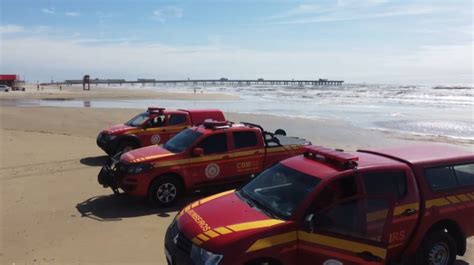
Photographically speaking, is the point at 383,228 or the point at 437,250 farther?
the point at 437,250

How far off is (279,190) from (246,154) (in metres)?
4.64

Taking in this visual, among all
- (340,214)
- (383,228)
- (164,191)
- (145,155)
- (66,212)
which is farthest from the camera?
(145,155)

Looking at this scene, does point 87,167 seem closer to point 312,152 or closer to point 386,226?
point 312,152

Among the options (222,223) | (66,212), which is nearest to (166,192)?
(66,212)

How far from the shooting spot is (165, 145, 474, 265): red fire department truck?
494cm

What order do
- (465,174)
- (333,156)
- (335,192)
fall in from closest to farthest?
(335,192) → (333,156) → (465,174)

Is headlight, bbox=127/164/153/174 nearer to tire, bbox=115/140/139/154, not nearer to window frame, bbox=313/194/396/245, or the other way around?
tire, bbox=115/140/139/154

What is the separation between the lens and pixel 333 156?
5715 millimetres

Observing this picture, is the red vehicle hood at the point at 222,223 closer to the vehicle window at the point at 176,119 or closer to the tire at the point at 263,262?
the tire at the point at 263,262

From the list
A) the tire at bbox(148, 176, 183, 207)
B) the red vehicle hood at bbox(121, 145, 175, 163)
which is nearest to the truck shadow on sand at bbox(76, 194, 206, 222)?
the tire at bbox(148, 176, 183, 207)

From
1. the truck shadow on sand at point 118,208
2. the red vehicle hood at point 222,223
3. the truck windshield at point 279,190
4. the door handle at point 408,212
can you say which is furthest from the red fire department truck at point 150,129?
the door handle at point 408,212

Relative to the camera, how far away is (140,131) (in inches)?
568

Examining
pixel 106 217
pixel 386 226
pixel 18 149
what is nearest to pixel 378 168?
pixel 386 226

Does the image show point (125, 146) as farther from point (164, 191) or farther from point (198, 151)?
point (198, 151)
